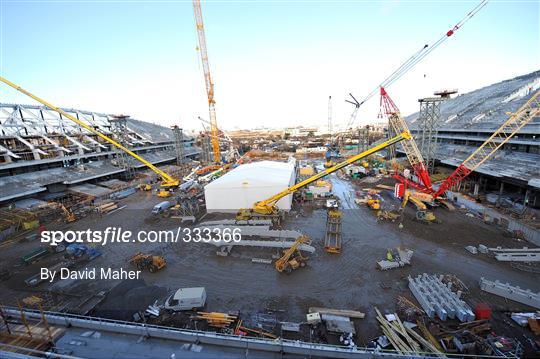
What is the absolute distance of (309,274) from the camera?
17.0 metres

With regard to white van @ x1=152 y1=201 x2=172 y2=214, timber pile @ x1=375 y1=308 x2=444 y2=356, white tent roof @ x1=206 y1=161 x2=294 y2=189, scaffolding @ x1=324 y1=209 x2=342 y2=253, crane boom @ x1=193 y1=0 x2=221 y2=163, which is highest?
crane boom @ x1=193 y1=0 x2=221 y2=163

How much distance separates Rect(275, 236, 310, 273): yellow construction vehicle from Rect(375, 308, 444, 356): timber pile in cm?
636

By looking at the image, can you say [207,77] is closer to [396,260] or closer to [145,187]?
[145,187]

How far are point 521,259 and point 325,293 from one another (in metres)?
15.1

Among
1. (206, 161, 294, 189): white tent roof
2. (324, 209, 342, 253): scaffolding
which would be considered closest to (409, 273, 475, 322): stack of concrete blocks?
(324, 209, 342, 253): scaffolding

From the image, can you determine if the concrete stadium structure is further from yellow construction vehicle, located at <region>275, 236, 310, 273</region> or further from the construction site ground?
yellow construction vehicle, located at <region>275, 236, 310, 273</region>

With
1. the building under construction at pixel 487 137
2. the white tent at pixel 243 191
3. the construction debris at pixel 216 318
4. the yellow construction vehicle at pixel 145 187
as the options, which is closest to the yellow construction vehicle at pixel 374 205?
the white tent at pixel 243 191

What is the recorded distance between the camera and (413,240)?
840 inches

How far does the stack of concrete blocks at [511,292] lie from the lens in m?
13.3

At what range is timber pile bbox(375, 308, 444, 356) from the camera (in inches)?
428

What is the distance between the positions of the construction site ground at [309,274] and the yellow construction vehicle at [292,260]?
0.44 metres

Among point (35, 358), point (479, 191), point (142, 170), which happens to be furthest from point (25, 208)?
point (479, 191)

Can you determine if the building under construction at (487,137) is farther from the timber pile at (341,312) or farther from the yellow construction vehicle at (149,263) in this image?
the yellow construction vehicle at (149,263)

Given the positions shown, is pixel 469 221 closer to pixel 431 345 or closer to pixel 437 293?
pixel 437 293
